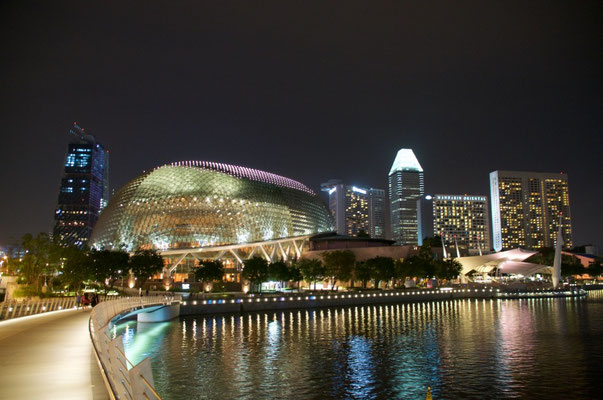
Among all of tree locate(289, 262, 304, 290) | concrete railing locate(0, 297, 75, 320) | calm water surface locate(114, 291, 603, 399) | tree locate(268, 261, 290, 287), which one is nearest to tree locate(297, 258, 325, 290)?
tree locate(289, 262, 304, 290)

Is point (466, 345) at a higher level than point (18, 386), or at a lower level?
lower

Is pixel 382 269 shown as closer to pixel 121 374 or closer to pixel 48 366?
pixel 48 366

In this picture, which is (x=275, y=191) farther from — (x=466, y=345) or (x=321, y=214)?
(x=466, y=345)

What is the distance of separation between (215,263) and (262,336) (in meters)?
48.0

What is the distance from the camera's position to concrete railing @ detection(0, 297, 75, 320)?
114 feet

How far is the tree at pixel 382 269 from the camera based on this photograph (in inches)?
3873

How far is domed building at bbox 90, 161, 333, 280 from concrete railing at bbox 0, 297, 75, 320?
49.0 meters

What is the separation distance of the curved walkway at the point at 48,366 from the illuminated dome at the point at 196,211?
264 feet

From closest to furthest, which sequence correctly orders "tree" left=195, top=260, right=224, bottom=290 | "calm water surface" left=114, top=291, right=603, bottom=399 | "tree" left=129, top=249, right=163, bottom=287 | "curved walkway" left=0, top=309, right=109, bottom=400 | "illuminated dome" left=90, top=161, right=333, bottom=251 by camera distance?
"curved walkway" left=0, top=309, right=109, bottom=400
"calm water surface" left=114, top=291, right=603, bottom=399
"tree" left=129, top=249, right=163, bottom=287
"tree" left=195, top=260, right=224, bottom=290
"illuminated dome" left=90, top=161, right=333, bottom=251

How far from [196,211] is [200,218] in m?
1.78

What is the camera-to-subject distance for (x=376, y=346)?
3734 cm

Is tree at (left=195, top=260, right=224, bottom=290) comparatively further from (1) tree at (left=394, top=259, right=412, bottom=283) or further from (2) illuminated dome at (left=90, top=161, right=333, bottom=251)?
(1) tree at (left=394, top=259, right=412, bottom=283)

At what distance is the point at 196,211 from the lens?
104500mm

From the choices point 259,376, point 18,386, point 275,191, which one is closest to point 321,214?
point 275,191
